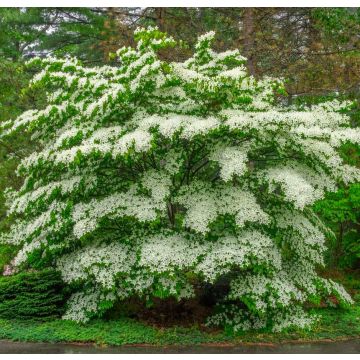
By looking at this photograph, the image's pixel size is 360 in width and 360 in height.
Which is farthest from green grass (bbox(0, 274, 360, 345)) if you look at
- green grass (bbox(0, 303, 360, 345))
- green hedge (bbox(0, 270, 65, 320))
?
green hedge (bbox(0, 270, 65, 320))

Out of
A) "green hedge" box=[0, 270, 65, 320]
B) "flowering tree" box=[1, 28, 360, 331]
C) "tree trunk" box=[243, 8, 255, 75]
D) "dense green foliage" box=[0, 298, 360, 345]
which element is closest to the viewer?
"flowering tree" box=[1, 28, 360, 331]

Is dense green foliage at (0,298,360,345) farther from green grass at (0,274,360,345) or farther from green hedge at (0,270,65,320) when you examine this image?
green hedge at (0,270,65,320)

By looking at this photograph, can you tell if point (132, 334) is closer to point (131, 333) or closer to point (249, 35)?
point (131, 333)

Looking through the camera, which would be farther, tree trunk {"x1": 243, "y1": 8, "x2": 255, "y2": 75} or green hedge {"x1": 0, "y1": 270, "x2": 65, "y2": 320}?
→ tree trunk {"x1": 243, "y1": 8, "x2": 255, "y2": 75}

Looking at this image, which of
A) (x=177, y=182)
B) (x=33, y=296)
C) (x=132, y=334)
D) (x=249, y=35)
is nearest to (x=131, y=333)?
(x=132, y=334)

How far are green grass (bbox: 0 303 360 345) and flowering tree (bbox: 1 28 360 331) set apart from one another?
0.19 meters

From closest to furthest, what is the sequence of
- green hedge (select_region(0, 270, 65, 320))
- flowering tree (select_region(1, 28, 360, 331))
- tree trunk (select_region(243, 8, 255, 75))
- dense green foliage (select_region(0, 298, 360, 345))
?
flowering tree (select_region(1, 28, 360, 331)) → dense green foliage (select_region(0, 298, 360, 345)) → green hedge (select_region(0, 270, 65, 320)) → tree trunk (select_region(243, 8, 255, 75))

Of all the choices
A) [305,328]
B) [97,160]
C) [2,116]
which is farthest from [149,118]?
[2,116]

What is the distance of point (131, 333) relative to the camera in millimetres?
5926

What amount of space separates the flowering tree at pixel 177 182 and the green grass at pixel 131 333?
0.19 m

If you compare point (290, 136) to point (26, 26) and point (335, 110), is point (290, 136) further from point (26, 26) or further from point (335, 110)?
point (26, 26)

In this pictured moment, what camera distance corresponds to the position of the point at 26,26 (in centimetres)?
1116

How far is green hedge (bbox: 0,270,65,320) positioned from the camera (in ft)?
21.1

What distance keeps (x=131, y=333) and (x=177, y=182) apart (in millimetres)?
1830
